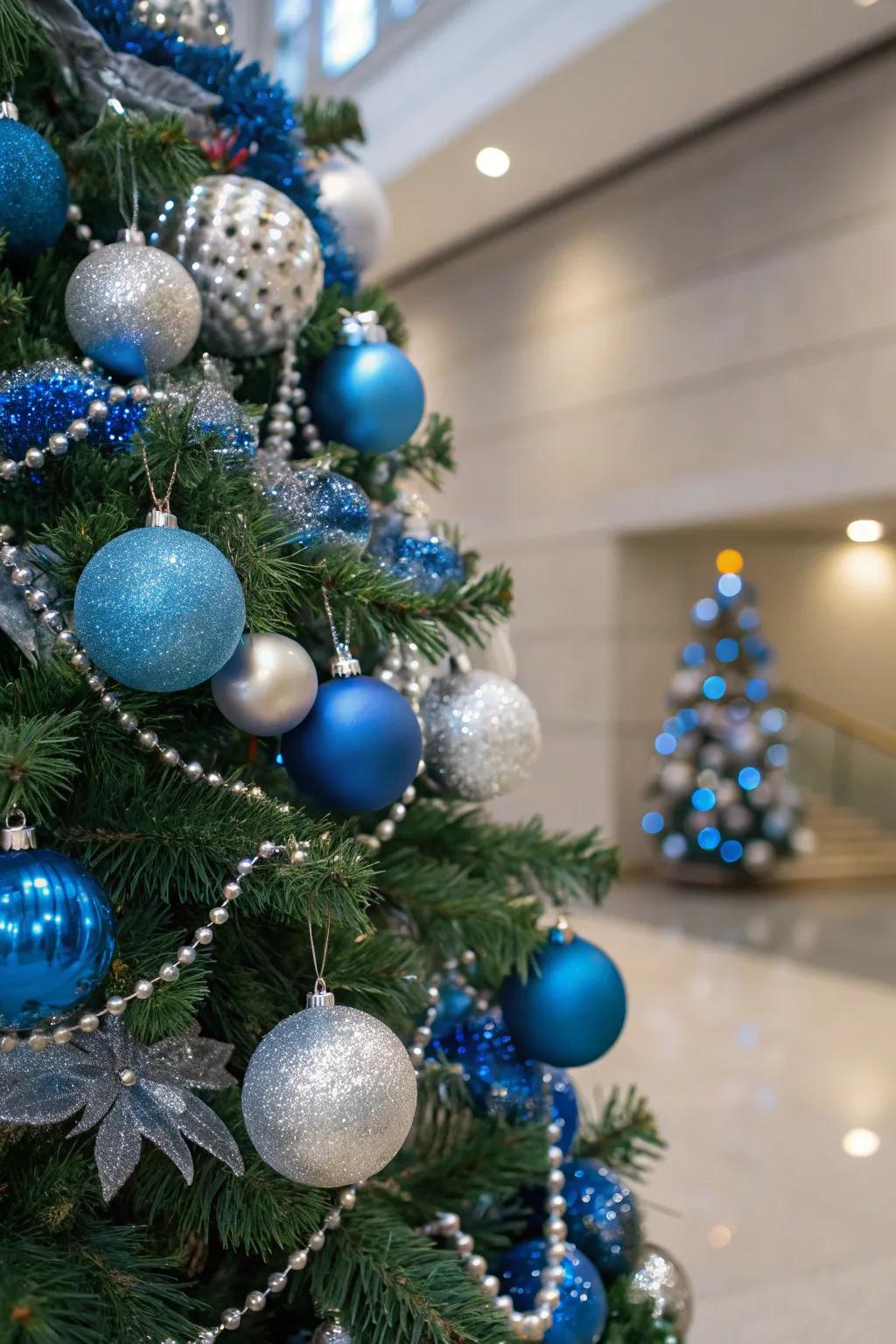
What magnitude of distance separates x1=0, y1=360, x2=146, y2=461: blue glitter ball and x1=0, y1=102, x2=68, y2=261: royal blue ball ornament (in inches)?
3.9

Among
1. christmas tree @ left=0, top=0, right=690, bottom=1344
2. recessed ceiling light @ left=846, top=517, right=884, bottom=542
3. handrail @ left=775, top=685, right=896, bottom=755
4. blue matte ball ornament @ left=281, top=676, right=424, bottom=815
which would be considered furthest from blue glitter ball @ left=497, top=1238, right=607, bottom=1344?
handrail @ left=775, top=685, right=896, bottom=755

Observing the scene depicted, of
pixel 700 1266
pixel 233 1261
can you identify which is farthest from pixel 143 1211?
pixel 700 1266

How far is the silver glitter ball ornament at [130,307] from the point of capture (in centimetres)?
72

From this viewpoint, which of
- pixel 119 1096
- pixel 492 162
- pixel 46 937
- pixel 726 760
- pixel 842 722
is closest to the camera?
pixel 46 937

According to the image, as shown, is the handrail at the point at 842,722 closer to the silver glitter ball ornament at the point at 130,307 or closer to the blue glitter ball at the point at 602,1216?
the blue glitter ball at the point at 602,1216

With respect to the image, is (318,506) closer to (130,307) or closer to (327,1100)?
(130,307)

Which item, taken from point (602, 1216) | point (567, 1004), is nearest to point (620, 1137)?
point (602, 1216)

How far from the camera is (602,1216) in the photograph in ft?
3.07

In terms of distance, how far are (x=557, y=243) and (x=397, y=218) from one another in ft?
2.68

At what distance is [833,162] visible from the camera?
14.8 ft

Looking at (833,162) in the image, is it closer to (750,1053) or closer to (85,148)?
(750,1053)

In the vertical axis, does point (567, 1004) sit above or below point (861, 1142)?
above

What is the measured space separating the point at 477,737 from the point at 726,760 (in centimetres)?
446

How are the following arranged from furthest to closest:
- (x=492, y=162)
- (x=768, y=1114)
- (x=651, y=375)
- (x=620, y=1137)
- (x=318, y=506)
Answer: (x=651, y=375) < (x=492, y=162) < (x=768, y=1114) < (x=620, y=1137) < (x=318, y=506)
